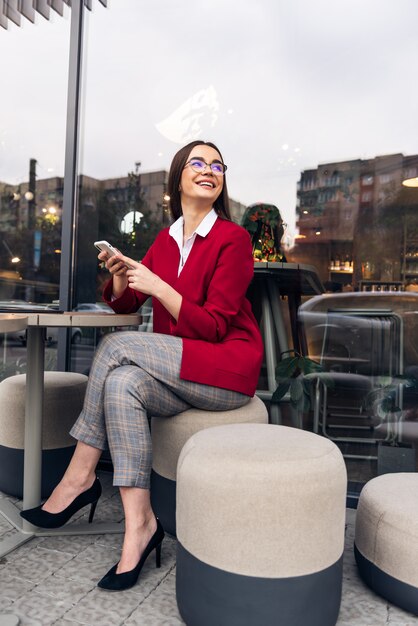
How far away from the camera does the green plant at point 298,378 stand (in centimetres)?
284

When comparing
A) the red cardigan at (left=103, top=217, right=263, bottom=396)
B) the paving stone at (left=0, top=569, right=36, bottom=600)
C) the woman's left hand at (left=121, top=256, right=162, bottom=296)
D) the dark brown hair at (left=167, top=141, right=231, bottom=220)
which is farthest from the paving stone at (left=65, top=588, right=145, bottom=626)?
the dark brown hair at (left=167, top=141, right=231, bottom=220)

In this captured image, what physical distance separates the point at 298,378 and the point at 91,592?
1583 millimetres

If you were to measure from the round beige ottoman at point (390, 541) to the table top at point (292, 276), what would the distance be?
1283 millimetres

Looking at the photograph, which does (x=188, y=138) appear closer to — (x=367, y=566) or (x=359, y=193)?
(x=359, y=193)

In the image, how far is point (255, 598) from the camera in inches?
50.2

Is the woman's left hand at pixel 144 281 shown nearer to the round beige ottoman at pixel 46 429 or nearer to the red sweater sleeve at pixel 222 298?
the red sweater sleeve at pixel 222 298

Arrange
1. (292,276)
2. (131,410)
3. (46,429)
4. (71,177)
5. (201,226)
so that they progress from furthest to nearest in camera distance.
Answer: (71,177), (292,276), (46,429), (201,226), (131,410)

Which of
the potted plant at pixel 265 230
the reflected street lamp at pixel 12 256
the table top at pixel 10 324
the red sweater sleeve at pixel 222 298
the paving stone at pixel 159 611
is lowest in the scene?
the paving stone at pixel 159 611

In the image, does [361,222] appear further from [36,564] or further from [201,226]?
[36,564]

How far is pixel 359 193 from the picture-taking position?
269cm

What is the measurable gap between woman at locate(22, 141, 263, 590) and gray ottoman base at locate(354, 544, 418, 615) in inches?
25.0

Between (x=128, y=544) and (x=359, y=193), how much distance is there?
1.94 metres

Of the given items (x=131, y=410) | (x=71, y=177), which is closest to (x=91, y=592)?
(x=131, y=410)

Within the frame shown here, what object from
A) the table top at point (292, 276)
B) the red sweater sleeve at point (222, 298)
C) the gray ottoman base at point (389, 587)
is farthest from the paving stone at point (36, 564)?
the table top at point (292, 276)
